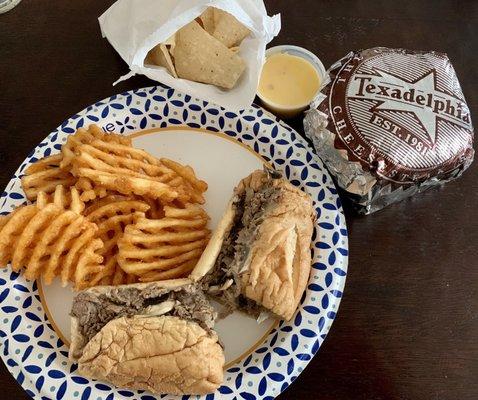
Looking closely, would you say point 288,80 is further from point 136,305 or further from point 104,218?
point 136,305

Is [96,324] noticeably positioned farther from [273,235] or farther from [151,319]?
[273,235]

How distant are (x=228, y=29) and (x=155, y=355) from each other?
1.15 metres

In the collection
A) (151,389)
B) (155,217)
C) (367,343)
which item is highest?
(155,217)

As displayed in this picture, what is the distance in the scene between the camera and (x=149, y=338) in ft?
4.78

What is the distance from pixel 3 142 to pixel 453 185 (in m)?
1.66

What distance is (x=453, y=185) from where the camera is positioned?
1924mm

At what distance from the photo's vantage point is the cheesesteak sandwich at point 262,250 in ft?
5.11

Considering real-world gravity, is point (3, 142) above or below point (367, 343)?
above

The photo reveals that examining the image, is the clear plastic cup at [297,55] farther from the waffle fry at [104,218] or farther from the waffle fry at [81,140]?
the waffle fry at [81,140]

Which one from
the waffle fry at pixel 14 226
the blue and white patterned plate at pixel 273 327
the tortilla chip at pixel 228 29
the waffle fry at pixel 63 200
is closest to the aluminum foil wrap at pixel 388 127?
the blue and white patterned plate at pixel 273 327

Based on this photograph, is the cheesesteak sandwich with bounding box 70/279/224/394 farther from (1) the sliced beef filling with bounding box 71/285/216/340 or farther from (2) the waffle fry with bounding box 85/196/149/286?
(2) the waffle fry with bounding box 85/196/149/286

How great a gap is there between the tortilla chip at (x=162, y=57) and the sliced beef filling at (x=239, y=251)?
534 millimetres

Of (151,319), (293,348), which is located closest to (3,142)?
(151,319)

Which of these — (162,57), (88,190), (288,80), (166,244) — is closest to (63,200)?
(88,190)
